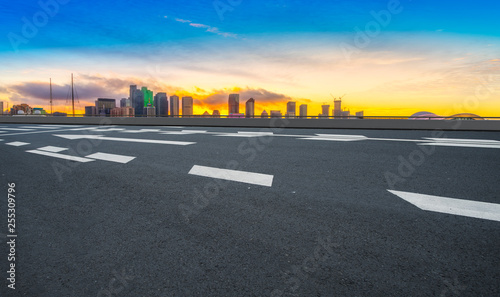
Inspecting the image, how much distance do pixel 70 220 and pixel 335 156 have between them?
227 inches

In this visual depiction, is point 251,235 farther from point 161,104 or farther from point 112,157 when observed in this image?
A: point 161,104

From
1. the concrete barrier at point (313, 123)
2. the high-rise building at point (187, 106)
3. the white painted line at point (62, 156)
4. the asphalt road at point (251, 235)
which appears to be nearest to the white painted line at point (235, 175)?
the asphalt road at point (251, 235)

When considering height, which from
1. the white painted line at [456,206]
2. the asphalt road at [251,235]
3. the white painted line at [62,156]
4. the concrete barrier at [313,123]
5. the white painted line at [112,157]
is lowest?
the asphalt road at [251,235]

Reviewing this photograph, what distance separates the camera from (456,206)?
370cm

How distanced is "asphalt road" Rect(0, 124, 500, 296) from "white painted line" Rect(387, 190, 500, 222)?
0.53ft

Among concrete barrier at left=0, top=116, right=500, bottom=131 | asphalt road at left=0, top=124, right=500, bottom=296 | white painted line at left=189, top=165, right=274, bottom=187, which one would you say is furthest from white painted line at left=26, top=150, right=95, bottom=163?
concrete barrier at left=0, top=116, right=500, bottom=131

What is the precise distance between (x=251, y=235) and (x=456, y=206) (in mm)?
2711

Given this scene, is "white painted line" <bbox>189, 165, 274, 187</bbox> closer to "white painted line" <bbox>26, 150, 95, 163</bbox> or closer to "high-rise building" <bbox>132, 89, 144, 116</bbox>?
"white painted line" <bbox>26, 150, 95, 163</bbox>

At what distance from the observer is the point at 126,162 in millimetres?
6805

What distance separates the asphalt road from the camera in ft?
6.91

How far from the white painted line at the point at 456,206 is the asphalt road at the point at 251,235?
6.4 inches

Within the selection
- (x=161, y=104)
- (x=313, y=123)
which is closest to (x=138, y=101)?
(x=161, y=104)

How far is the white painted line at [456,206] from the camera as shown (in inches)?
135

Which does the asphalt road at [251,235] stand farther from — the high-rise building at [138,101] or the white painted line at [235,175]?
the high-rise building at [138,101]
